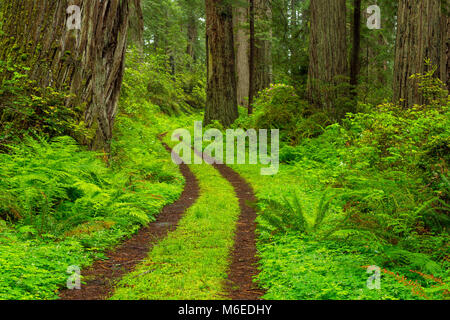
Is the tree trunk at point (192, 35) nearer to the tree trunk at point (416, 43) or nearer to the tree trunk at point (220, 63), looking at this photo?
the tree trunk at point (220, 63)

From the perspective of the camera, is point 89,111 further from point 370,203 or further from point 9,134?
point 370,203

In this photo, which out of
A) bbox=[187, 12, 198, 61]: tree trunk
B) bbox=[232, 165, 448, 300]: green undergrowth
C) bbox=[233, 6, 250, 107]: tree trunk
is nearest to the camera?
bbox=[232, 165, 448, 300]: green undergrowth

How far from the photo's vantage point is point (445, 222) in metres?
4.89

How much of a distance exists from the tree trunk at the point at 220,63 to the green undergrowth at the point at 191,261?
1070 centimetres

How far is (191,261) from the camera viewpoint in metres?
4.82

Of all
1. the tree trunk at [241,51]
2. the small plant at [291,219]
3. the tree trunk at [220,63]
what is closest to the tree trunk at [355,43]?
the tree trunk at [220,63]

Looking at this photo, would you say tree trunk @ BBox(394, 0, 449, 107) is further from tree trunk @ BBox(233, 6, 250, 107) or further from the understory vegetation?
tree trunk @ BBox(233, 6, 250, 107)

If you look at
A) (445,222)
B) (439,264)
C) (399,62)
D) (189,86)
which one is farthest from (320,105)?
(189,86)

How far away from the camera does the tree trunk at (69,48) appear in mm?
8070

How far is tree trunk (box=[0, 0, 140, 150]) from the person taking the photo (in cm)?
807

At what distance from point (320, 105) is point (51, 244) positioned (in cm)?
1073

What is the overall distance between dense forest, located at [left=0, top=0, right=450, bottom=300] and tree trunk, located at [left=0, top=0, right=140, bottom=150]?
1.2 inches

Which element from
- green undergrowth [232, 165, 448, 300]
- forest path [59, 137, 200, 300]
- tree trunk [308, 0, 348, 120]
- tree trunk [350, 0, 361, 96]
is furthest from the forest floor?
tree trunk [350, 0, 361, 96]
